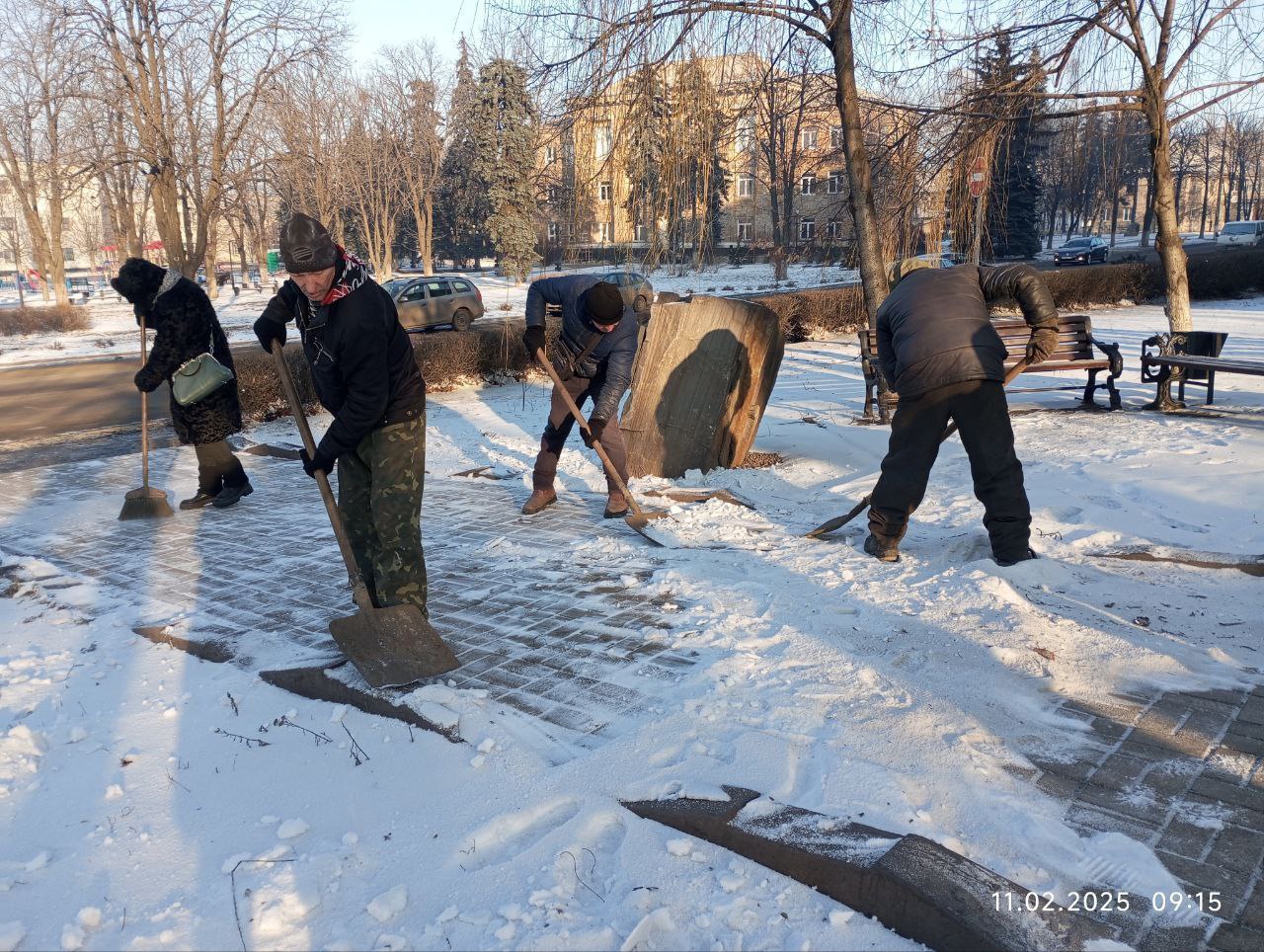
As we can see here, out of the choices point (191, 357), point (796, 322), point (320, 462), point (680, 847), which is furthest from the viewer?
point (796, 322)

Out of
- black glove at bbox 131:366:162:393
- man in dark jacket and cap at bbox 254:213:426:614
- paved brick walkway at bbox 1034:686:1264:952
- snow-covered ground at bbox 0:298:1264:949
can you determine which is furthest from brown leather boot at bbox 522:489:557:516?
paved brick walkway at bbox 1034:686:1264:952

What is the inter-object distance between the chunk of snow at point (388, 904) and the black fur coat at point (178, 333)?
4.73m

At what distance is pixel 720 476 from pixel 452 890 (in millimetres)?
4666

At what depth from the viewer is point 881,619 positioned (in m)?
3.79

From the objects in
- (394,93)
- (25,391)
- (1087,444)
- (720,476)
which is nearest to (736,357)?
(720,476)

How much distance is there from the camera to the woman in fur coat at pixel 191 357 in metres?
5.93

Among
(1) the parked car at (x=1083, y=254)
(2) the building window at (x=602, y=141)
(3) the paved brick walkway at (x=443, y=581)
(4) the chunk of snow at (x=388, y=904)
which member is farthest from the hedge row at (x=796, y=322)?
(1) the parked car at (x=1083, y=254)

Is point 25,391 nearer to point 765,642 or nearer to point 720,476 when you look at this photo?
point 720,476

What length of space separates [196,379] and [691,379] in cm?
345

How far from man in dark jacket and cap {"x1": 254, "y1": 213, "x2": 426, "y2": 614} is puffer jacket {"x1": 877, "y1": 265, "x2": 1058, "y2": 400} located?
95.2 inches

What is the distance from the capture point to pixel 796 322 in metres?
16.1

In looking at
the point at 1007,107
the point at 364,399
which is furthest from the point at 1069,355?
the point at 364,399

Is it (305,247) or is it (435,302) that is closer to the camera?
(305,247)

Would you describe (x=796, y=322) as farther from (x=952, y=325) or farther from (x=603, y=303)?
(x=952, y=325)
